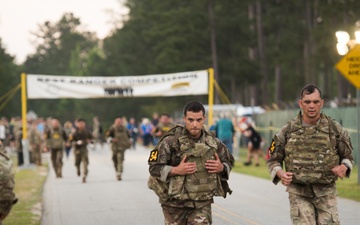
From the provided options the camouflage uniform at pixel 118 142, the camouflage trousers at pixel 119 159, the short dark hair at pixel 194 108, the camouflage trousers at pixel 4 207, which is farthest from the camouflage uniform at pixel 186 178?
the camouflage uniform at pixel 118 142

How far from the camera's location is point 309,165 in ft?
32.3

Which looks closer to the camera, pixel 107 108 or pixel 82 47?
pixel 107 108

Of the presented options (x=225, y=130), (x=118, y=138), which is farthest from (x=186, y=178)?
(x=225, y=130)

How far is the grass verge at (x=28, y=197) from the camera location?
16541 mm

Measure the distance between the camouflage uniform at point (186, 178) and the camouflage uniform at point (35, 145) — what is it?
29.0m

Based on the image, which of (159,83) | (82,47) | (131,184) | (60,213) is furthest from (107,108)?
(60,213)

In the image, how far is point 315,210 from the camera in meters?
10.0

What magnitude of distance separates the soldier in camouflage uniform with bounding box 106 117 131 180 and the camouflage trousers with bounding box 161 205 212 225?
17.8m

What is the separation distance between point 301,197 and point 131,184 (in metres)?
15.8

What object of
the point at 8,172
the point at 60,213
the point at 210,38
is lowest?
the point at 60,213

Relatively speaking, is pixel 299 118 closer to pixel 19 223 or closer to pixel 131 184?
pixel 19 223

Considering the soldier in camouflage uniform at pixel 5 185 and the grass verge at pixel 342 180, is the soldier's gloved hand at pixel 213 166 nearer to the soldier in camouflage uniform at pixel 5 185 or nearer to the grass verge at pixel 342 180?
the soldier in camouflage uniform at pixel 5 185

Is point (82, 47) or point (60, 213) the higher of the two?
point (82, 47)

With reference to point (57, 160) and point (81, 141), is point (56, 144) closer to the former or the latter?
point (57, 160)
